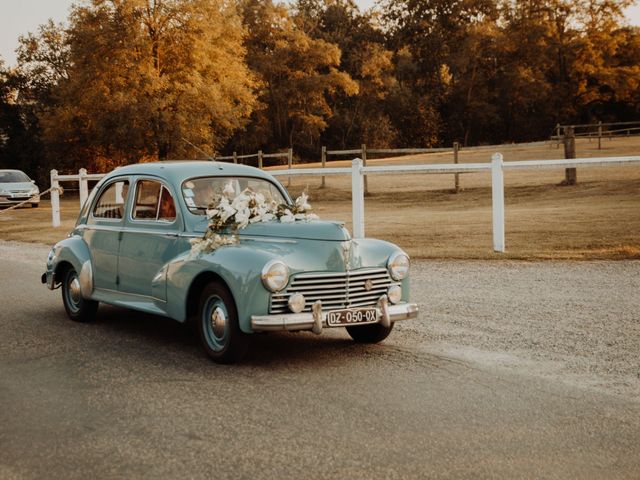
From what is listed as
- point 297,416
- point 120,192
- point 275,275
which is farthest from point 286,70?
point 297,416

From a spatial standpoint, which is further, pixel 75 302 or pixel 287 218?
pixel 75 302

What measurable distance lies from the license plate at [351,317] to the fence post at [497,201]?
7.44m

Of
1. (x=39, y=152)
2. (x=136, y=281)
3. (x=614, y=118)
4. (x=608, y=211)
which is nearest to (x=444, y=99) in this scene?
(x=614, y=118)

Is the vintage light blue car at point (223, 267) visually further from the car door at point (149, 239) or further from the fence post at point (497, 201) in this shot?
the fence post at point (497, 201)

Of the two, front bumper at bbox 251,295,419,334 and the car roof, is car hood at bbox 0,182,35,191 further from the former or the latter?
front bumper at bbox 251,295,419,334

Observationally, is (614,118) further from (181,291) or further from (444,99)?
(181,291)

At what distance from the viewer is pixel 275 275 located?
6.78 metres

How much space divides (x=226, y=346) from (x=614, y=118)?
217ft

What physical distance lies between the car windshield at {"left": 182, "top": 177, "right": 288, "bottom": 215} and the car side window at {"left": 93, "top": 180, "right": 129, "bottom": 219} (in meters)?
0.98

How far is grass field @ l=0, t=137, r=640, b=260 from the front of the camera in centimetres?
1545

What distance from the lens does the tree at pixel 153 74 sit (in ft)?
130

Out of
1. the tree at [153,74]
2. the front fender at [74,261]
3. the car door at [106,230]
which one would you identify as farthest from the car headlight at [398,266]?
the tree at [153,74]

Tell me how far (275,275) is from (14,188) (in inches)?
1329

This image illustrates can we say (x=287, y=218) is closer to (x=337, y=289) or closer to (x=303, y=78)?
(x=337, y=289)
